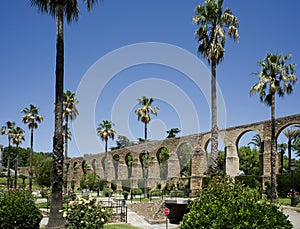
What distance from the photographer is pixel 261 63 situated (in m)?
22.7

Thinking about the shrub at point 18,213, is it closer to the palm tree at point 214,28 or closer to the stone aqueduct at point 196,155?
the palm tree at point 214,28

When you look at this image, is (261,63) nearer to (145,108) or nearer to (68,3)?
(68,3)

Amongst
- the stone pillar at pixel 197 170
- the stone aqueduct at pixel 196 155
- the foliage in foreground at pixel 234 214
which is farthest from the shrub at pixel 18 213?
the stone pillar at pixel 197 170

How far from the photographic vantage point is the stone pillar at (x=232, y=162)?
33906 millimetres

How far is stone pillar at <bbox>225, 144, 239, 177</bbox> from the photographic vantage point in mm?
33906

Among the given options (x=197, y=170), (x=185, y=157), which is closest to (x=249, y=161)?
(x=185, y=157)

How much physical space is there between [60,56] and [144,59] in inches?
497

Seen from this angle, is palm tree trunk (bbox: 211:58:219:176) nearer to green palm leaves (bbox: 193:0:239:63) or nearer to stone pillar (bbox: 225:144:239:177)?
green palm leaves (bbox: 193:0:239:63)

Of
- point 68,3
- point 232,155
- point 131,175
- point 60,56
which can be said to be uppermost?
point 68,3

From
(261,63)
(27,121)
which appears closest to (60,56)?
(261,63)

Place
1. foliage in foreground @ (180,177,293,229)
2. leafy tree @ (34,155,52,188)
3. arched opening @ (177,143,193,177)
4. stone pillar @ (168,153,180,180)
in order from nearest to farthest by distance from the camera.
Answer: foliage in foreground @ (180,177,293,229), leafy tree @ (34,155,52,188), stone pillar @ (168,153,180,180), arched opening @ (177,143,193,177)

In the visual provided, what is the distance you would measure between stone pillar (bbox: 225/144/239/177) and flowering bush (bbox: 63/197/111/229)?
81.0 ft

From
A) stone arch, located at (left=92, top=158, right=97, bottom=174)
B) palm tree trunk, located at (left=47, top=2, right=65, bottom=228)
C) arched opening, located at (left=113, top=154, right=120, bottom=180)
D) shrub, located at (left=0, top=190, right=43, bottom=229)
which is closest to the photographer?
shrub, located at (left=0, top=190, right=43, bottom=229)

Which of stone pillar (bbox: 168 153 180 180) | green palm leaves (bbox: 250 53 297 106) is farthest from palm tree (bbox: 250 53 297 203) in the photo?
stone pillar (bbox: 168 153 180 180)
